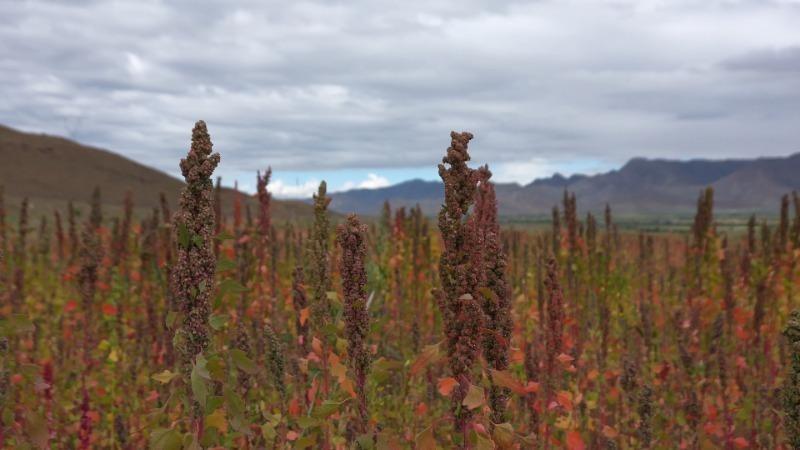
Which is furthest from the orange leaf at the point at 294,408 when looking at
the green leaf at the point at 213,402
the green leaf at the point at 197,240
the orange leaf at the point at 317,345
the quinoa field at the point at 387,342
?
the green leaf at the point at 197,240

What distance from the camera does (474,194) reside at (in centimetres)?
296

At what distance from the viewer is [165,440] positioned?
306 cm

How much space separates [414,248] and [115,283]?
4838 mm

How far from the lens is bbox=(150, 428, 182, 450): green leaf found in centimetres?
304

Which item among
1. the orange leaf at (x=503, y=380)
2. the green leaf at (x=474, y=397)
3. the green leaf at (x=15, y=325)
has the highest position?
the green leaf at (x=15, y=325)

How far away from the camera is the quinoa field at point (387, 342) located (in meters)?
3.09

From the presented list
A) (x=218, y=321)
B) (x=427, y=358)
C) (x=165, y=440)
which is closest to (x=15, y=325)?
(x=165, y=440)

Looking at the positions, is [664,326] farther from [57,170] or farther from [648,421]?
[57,170]

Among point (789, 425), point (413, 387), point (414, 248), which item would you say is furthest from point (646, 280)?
point (789, 425)

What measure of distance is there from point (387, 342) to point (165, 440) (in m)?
5.84

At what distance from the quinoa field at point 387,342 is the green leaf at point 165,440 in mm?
27

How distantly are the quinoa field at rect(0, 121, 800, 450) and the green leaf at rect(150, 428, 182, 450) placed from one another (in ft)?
0.09

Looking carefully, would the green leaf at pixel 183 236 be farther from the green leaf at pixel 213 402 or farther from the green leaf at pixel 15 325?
the green leaf at pixel 15 325

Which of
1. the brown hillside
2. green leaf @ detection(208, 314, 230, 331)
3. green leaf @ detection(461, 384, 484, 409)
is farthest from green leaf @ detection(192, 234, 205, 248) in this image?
the brown hillside
